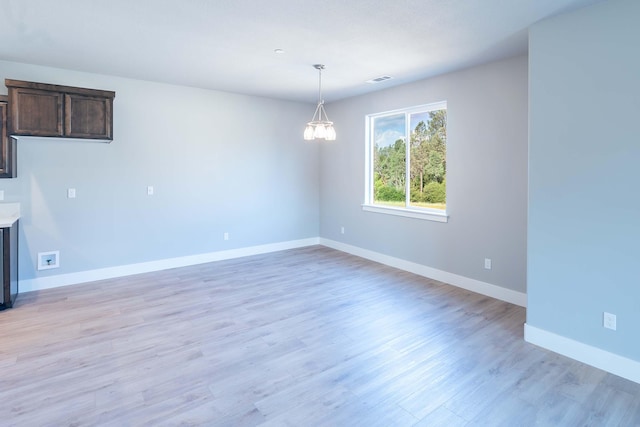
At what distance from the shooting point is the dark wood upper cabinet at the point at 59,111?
3756 millimetres

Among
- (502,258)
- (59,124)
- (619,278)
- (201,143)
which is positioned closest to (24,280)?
(59,124)

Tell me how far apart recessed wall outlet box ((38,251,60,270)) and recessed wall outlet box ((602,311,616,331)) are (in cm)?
565

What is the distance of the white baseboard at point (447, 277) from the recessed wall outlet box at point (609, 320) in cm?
121

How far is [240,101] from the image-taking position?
5703 mm

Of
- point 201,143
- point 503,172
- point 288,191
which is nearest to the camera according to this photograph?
point 503,172

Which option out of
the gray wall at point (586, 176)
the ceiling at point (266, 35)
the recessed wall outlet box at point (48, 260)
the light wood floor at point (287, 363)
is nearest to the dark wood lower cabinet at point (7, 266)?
the light wood floor at point (287, 363)

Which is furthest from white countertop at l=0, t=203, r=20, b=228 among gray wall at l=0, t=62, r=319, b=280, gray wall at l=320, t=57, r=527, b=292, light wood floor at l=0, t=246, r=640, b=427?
gray wall at l=320, t=57, r=527, b=292

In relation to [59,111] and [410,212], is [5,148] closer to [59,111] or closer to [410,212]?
[59,111]

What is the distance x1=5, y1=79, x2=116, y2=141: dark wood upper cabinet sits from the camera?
376cm

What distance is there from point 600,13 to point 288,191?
4795mm

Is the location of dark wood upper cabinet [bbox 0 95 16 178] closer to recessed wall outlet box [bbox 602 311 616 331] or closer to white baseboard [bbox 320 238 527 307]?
white baseboard [bbox 320 238 527 307]

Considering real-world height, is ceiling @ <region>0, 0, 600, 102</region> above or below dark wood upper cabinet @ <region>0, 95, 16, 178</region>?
above

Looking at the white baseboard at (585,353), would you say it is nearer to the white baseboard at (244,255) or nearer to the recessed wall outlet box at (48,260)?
the white baseboard at (244,255)

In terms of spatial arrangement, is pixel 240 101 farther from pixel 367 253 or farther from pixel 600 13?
pixel 600 13
